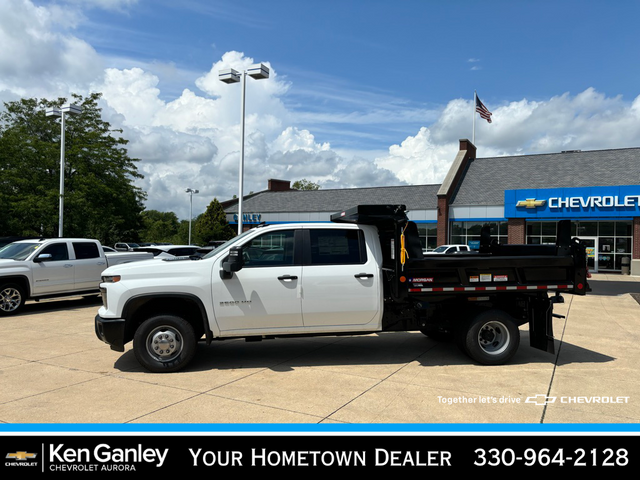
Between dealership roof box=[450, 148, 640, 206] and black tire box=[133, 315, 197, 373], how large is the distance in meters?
31.3

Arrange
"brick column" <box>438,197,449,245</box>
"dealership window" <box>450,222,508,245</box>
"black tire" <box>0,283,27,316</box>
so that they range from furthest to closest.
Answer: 1. "brick column" <box>438,197,449,245</box>
2. "dealership window" <box>450,222,508,245</box>
3. "black tire" <box>0,283,27,316</box>

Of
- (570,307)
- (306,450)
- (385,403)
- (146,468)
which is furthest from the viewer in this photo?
(570,307)

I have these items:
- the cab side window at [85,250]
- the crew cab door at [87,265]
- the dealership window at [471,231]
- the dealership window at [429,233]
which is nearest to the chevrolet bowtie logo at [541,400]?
the crew cab door at [87,265]

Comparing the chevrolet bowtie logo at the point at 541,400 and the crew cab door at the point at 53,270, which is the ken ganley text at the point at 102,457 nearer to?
the chevrolet bowtie logo at the point at 541,400

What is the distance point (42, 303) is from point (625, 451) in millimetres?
14062

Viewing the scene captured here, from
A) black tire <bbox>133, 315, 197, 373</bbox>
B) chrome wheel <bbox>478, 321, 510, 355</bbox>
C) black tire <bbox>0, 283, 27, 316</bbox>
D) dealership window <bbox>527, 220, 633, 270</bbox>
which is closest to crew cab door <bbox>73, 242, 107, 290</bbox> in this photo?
black tire <bbox>0, 283, 27, 316</bbox>

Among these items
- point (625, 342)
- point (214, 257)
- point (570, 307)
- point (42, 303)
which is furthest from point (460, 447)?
point (42, 303)

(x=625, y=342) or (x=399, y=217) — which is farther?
(x=625, y=342)

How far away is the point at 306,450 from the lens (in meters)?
3.96

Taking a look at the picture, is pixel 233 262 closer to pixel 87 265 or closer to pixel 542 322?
pixel 542 322

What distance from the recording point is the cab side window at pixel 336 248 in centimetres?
677

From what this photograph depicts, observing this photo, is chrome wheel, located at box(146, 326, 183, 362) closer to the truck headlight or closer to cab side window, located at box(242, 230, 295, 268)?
the truck headlight

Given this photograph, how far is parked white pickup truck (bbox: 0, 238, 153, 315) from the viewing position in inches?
458

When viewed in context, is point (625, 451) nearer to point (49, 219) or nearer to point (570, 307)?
point (570, 307)
